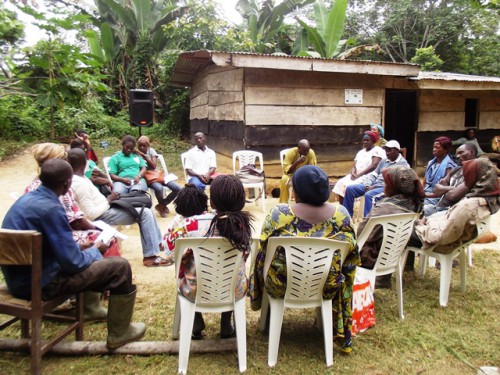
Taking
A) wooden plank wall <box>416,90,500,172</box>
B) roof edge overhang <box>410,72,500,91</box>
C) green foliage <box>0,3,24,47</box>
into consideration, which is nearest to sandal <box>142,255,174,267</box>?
roof edge overhang <box>410,72,500,91</box>

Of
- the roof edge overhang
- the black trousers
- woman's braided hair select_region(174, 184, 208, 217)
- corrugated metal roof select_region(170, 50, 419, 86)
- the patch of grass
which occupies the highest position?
corrugated metal roof select_region(170, 50, 419, 86)

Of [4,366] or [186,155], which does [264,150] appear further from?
[4,366]

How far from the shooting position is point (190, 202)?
283cm

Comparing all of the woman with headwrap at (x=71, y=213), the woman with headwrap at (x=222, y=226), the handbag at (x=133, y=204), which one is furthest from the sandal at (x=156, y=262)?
the woman with headwrap at (x=222, y=226)

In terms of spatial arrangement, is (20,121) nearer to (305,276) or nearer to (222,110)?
(222,110)

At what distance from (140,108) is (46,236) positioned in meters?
6.80

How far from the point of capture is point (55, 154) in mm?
3252

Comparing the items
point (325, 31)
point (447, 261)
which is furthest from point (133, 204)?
point (325, 31)

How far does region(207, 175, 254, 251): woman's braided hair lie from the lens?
7.88ft

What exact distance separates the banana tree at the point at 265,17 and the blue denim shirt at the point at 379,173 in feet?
28.1

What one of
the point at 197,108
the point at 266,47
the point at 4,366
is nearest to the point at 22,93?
the point at 197,108

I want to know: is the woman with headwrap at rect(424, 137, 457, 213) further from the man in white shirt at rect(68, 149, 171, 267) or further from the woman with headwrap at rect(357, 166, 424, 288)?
the man in white shirt at rect(68, 149, 171, 267)

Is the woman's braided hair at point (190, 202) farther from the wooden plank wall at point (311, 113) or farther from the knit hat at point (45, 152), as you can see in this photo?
the wooden plank wall at point (311, 113)

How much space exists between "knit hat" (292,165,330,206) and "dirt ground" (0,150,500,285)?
0.47 metres
